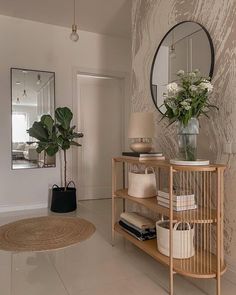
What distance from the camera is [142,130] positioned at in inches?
89.4

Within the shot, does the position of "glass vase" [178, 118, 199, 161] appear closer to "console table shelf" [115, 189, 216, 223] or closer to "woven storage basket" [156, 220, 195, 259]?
"console table shelf" [115, 189, 216, 223]

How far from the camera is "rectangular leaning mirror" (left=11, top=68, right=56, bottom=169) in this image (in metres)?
3.80

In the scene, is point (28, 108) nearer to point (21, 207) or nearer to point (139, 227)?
point (21, 207)

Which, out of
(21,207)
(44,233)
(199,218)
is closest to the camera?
(199,218)

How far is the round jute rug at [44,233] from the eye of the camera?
2459mm

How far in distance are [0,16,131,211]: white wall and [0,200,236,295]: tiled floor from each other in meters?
1.64

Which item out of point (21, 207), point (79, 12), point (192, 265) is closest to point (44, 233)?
point (21, 207)

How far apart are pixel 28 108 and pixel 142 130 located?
2.27 meters

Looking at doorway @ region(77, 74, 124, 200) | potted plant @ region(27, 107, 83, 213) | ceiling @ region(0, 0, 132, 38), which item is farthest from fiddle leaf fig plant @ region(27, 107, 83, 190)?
ceiling @ region(0, 0, 132, 38)

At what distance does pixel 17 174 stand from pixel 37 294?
7.79 ft

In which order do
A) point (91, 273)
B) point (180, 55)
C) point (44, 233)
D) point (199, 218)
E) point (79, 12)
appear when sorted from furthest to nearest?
1. point (79, 12)
2. point (44, 233)
3. point (180, 55)
4. point (91, 273)
5. point (199, 218)

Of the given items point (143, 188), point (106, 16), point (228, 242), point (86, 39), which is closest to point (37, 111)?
point (86, 39)

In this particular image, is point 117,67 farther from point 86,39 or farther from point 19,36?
point 19,36

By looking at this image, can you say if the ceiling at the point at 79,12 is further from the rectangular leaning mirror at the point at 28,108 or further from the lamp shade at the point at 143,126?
the lamp shade at the point at 143,126
